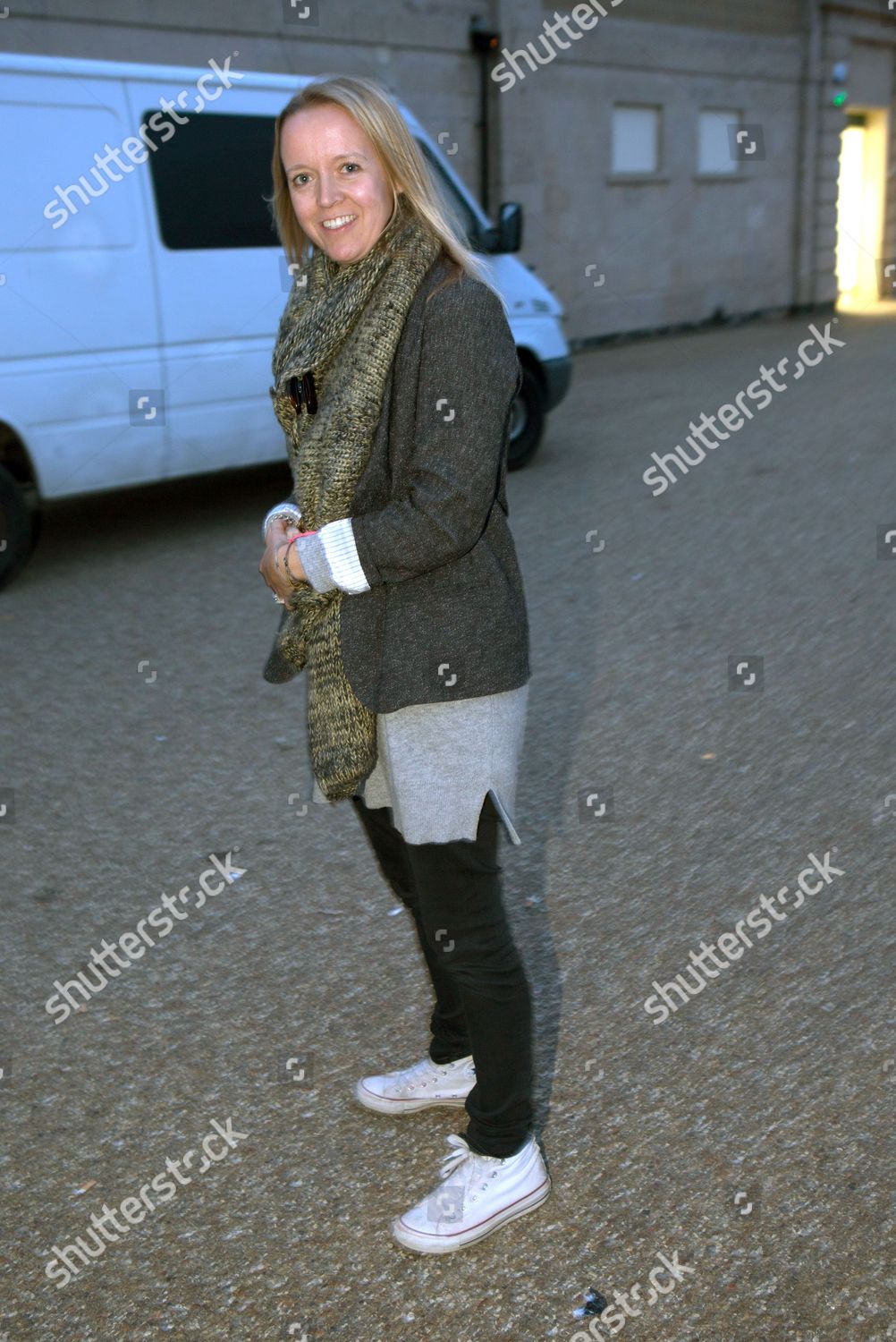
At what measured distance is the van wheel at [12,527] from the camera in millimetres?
6680

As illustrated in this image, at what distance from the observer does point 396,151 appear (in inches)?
80.7

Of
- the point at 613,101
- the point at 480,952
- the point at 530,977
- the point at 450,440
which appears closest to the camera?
the point at 450,440

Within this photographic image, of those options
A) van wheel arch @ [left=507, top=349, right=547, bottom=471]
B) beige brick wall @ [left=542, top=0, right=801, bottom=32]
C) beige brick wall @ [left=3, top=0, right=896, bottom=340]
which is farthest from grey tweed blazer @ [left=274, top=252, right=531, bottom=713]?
beige brick wall @ [left=542, top=0, right=801, bottom=32]

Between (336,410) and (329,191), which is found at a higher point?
(329,191)

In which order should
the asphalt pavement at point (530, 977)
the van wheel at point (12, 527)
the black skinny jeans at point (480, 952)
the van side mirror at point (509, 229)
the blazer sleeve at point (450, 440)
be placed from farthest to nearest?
the van side mirror at point (509, 229)
the van wheel at point (12, 527)
the asphalt pavement at point (530, 977)
the black skinny jeans at point (480, 952)
the blazer sleeve at point (450, 440)

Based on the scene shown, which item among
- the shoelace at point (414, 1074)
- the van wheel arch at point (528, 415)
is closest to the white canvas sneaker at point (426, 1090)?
the shoelace at point (414, 1074)

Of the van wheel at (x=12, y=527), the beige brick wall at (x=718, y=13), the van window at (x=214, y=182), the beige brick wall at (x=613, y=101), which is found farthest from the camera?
the beige brick wall at (x=718, y=13)

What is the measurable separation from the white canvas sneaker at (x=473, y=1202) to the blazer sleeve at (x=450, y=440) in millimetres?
1147

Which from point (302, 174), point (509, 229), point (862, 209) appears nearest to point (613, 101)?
point (862, 209)

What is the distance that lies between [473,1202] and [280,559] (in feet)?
4.00

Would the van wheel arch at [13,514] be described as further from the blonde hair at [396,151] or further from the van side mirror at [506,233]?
the blonde hair at [396,151]

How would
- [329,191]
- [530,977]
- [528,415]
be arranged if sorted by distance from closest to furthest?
[329,191] → [530,977] → [528,415]

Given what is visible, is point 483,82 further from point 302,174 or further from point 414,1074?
point 414,1074

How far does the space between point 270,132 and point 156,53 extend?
250 inches
